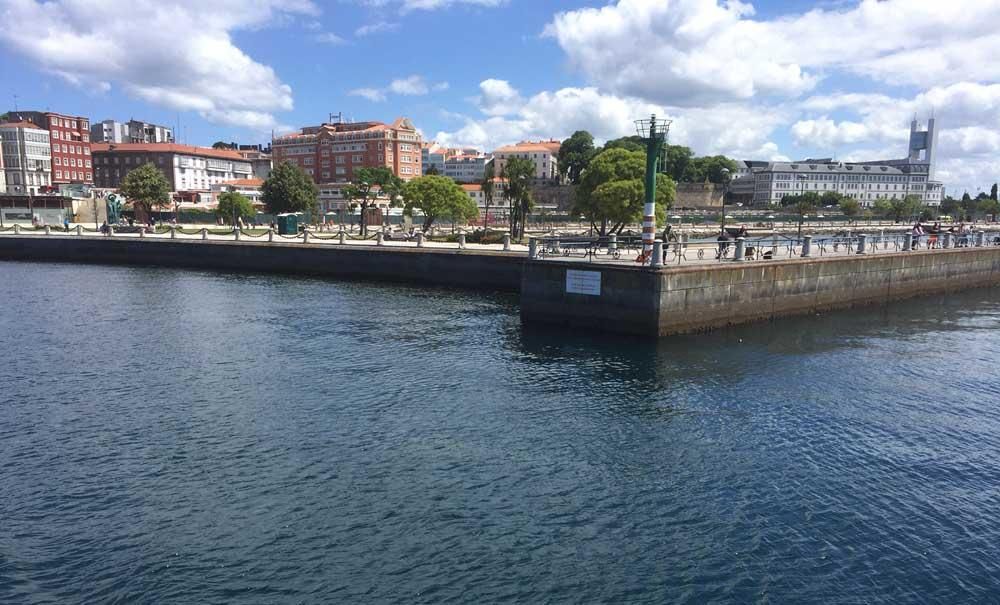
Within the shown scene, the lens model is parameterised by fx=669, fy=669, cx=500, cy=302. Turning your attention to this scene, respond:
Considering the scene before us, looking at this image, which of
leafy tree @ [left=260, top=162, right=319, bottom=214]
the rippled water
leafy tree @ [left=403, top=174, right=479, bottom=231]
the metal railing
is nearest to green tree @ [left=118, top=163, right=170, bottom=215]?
leafy tree @ [left=260, top=162, right=319, bottom=214]

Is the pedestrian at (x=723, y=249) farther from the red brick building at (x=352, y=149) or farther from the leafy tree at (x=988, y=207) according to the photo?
the leafy tree at (x=988, y=207)

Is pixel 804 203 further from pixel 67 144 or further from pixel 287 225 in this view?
pixel 67 144

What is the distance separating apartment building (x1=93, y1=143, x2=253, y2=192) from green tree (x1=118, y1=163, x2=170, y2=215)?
181ft

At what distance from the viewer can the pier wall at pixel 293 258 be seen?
147ft

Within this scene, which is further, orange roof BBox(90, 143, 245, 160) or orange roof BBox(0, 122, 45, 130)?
orange roof BBox(90, 143, 245, 160)

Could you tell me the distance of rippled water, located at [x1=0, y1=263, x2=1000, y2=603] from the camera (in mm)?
10789

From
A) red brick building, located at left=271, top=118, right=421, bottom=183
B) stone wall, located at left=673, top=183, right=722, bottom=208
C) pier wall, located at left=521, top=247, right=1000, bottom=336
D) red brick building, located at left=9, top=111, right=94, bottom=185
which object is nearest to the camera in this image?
pier wall, located at left=521, top=247, right=1000, bottom=336

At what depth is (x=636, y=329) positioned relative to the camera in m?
28.0

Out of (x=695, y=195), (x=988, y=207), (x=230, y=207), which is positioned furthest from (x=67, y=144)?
(x=988, y=207)

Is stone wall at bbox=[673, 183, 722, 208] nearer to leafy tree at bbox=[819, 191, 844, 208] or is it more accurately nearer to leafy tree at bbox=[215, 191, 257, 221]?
leafy tree at bbox=[819, 191, 844, 208]

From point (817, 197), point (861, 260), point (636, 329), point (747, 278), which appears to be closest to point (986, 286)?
point (861, 260)

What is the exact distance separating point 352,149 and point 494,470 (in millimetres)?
163662

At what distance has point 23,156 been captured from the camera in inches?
5241

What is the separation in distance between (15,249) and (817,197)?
169510 millimetres
